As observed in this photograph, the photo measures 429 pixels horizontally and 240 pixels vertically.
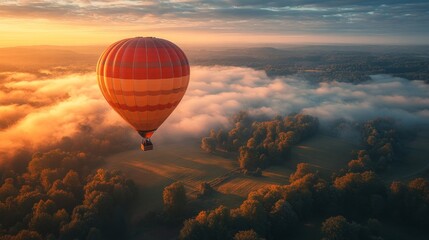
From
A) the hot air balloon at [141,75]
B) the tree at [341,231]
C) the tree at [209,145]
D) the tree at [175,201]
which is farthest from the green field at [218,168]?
the hot air balloon at [141,75]

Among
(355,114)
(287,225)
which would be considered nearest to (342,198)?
(287,225)

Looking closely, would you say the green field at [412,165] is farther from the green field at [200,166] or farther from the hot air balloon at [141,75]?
the hot air balloon at [141,75]

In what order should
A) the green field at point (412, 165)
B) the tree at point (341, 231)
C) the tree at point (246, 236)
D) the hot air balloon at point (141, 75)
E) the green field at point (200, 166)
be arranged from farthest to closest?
the green field at point (412, 165), the green field at point (200, 166), the tree at point (341, 231), the tree at point (246, 236), the hot air balloon at point (141, 75)

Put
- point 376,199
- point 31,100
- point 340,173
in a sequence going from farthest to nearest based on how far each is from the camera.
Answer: point 31,100
point 340,173
point 376,199

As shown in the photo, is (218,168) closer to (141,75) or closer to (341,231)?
(341,231)

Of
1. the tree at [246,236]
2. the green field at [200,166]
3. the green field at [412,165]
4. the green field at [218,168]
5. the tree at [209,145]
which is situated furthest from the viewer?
the tree at [209,145]

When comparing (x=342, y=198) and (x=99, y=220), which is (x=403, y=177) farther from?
(x=99, y=220)

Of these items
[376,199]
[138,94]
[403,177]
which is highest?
[138,94]

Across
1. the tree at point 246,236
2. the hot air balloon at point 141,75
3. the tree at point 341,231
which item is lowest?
the tree at point 341,231
